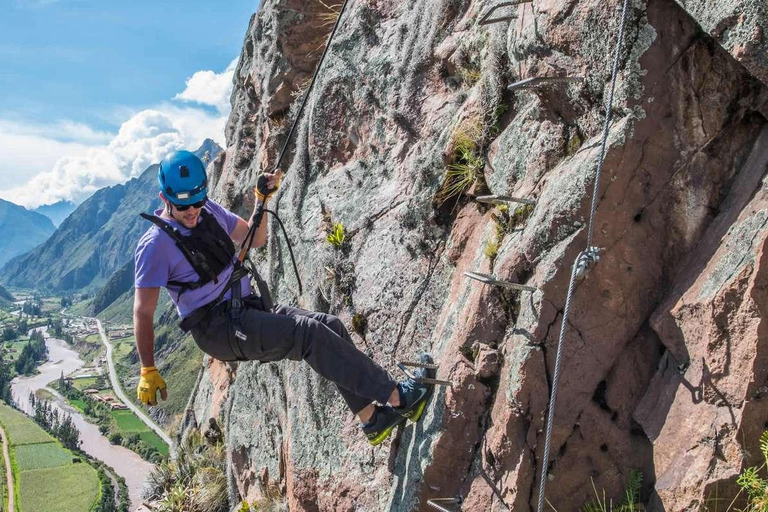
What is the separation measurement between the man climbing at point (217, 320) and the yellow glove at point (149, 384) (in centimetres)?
1

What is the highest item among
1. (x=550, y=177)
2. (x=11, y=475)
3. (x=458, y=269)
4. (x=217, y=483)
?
(x=550, y=177)

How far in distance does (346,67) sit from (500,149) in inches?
162

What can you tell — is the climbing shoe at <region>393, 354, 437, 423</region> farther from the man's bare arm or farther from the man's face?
the man's face

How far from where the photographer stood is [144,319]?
238 inches

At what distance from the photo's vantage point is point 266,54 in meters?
13.4

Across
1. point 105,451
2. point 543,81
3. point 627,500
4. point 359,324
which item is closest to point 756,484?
point 627,500

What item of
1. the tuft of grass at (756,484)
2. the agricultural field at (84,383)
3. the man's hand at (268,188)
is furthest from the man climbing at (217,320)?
the agricultural field at (84,383)

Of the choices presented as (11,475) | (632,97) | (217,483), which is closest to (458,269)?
(632,97)

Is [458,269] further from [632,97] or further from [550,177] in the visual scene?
[632,97]

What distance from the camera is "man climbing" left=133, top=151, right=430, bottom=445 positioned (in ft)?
19.9

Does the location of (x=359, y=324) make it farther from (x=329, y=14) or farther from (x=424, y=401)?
(x=329, y=14)

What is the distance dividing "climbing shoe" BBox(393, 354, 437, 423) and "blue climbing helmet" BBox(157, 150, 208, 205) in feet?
10.2

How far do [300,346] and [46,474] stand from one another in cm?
11940

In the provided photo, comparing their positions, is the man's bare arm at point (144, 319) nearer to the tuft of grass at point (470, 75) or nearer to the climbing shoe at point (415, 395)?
the climbing shoe at point (415, 395)
